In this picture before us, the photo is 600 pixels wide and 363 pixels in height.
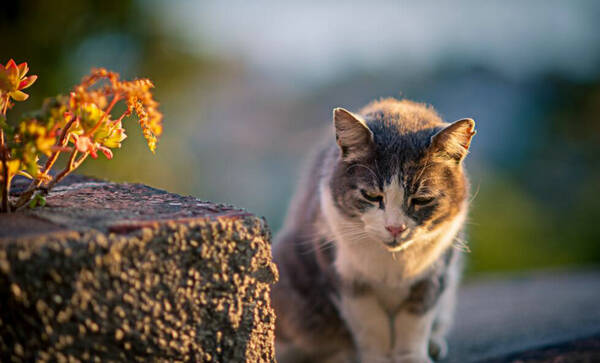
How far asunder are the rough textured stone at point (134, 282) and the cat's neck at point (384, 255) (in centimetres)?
61

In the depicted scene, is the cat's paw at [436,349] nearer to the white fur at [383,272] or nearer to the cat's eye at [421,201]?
the white fur at [383,272]

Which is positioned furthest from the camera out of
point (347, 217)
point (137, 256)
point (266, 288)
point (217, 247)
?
point (347, 217)

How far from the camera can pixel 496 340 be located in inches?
90.1

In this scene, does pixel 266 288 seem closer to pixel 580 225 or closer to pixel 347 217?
pixel 347 217

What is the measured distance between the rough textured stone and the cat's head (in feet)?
1.90

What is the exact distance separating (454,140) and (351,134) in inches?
14.1

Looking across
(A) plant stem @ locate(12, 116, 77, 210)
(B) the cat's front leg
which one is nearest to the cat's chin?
(B) the cat's front leg

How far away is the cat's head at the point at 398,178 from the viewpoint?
1.68m

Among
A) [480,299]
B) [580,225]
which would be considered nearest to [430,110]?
[480,299]

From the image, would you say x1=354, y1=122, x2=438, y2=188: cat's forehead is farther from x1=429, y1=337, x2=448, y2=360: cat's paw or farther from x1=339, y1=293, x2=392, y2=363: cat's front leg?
x1=429, y1=337, x2=448, y2=360: cat's paw

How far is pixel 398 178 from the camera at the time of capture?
172cm

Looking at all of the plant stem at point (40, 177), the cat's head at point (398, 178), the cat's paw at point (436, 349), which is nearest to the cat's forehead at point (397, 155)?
the cat's head at point (398, 178)

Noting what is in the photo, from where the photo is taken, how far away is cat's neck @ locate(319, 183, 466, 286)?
5.86ft

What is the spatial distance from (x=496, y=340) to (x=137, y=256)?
1852 mm
